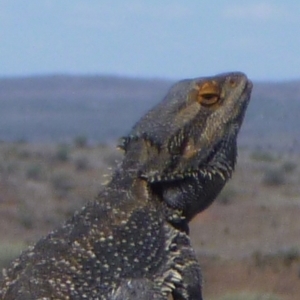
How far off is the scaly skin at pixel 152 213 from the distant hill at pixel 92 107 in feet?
299

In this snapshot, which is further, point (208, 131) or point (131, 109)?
point (131, 109)

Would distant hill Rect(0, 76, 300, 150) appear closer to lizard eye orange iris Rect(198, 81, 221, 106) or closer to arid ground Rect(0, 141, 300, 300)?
arid ground Rect(0, 141, 300, 300)

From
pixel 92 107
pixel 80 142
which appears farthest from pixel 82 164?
pixel 92 107

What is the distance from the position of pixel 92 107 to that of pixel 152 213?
14267cm

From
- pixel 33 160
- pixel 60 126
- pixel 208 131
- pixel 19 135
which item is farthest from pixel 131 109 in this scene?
pixel 208 131

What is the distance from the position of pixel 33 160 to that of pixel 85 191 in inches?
625

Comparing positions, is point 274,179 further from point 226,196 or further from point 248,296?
point 248,296

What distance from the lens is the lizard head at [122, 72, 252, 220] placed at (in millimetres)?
5664

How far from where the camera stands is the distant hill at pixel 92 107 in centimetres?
10862

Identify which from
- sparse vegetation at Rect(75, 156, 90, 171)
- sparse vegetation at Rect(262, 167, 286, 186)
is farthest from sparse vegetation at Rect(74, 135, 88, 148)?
sparse vegetation at Rect(262, 167, 286, 186)

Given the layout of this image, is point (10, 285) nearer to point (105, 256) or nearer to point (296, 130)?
point (105, 256)

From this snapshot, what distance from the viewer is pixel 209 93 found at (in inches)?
233

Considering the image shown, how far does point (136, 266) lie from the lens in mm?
5234

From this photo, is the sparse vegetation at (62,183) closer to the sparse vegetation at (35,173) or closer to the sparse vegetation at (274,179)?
the sparse vegetation at (35,173)
